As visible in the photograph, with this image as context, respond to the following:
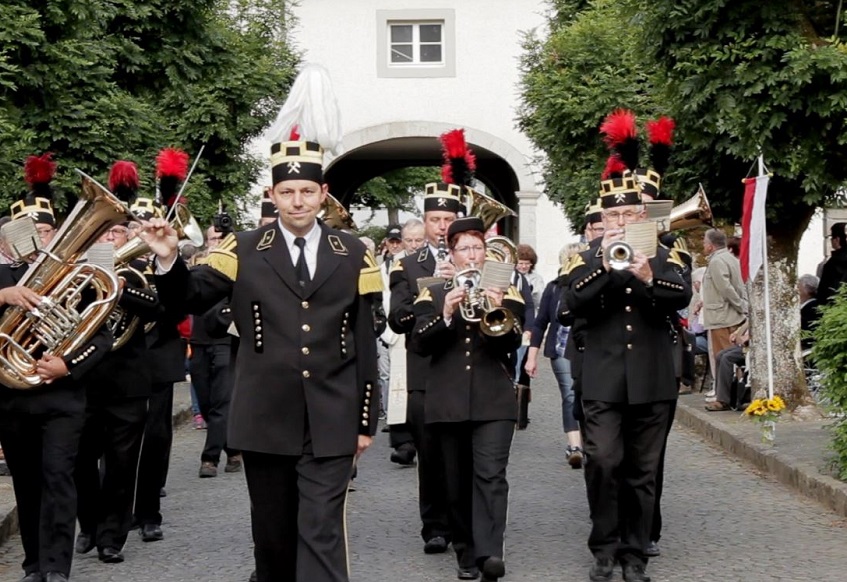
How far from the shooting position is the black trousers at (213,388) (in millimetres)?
12977

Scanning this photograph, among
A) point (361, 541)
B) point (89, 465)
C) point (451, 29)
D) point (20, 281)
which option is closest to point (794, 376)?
point (361, 541)

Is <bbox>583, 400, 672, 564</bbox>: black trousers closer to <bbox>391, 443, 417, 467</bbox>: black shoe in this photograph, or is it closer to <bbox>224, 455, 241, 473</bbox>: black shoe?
<bbox>391, 443, 417, 467</bbox>: black shoe

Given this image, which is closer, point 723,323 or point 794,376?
point 794,376

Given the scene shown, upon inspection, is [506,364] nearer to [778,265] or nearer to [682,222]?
[682,222]

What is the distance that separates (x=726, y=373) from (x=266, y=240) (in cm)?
1070

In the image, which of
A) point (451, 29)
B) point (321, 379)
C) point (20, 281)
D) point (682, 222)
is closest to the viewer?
point (321, 379)

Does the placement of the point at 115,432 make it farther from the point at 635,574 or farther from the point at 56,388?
the point at 635,574

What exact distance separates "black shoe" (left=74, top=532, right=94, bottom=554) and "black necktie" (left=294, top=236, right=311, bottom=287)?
3.59 m

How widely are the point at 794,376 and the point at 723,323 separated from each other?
5.68ft

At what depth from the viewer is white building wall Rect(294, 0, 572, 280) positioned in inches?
1394

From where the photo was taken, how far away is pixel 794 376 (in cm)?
1580

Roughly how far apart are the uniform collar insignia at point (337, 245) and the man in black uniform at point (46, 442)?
2.07 meters

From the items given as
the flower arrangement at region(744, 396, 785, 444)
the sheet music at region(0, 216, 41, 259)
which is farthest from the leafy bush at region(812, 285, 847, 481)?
the sheet music at region(0, 216, 41, 259)

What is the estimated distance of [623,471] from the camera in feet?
28.2
